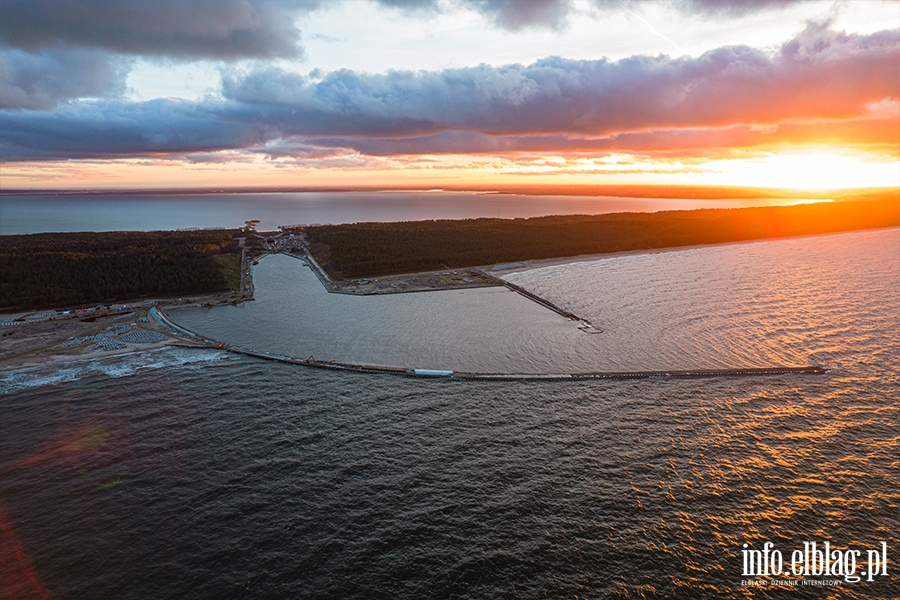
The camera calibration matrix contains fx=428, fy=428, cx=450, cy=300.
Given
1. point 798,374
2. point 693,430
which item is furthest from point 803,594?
point 798,374

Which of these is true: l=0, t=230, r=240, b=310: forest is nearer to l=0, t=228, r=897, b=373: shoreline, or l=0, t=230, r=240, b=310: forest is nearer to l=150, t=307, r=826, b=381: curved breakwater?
l=0, t=228, r=897, b=373: shoreline

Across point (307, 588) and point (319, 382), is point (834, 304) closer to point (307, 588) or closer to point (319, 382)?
point (319, 382)

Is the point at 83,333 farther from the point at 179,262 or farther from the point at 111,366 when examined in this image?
the point at 179,262

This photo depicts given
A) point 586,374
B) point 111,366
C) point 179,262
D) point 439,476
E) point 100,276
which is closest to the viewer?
point 439,476

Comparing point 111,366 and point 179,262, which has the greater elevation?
point 179,262

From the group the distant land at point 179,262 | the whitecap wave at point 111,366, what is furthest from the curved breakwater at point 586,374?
the distant land at point 179,262

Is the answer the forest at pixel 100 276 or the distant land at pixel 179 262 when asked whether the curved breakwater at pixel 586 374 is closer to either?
the distant land at pixel 179 262

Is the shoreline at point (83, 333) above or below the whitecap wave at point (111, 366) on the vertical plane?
above

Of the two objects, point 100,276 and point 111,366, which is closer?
point 111,366

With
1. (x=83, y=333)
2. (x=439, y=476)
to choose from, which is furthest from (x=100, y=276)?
(x=439, y=476)
